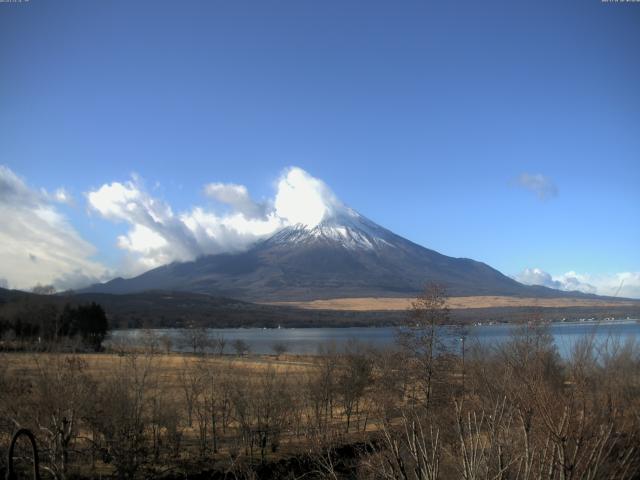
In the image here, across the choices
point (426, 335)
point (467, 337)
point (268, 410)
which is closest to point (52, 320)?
point (467, 337)

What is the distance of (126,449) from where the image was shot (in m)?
19.5

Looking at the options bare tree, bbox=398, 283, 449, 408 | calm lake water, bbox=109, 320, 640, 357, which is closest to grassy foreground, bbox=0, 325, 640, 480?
bare tree, bbox=398, 283, 449, 408

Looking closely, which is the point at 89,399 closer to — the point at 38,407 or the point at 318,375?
the point at 38,407

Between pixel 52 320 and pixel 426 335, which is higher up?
pixel 426 335

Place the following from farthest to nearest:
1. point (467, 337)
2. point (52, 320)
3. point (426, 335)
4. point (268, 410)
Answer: point (52, 320), point (467, 337), point (426, 335), point (268, 410)

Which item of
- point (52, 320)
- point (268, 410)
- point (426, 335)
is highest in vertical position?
point (426, 335)

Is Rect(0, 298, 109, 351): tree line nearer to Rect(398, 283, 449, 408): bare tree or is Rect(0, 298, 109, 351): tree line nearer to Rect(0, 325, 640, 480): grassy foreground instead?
Rect(0, 325, 640, 480): grassy foreground

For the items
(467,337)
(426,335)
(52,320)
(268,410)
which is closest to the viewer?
(268,410)

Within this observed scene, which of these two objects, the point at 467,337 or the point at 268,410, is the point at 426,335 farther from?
the point at 467,337

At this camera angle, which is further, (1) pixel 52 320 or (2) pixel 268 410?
(1) pixel 52 320

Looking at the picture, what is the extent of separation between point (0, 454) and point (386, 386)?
17296mm

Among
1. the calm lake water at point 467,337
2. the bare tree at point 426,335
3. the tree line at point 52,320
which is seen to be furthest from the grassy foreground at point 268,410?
the tree line at point 52,320

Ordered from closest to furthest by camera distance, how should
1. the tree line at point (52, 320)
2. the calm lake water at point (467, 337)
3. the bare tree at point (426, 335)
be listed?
1. the calm lake water at point (467, 337)
2. the bare tree at point (426, 335)
3. the tree line at point (52, 320)

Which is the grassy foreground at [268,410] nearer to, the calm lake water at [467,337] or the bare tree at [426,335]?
the bare tree at [426,335]
